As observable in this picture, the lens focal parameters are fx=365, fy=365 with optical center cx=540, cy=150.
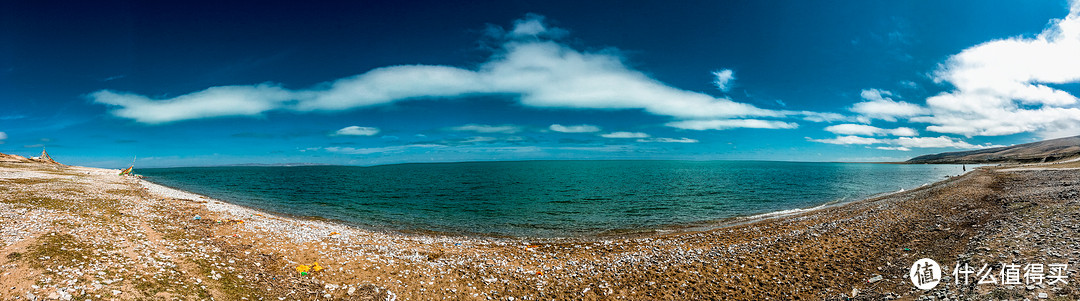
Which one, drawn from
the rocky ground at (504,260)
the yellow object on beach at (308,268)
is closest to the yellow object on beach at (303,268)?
the yellow object on beach at (308,268)

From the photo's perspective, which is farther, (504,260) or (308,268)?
(504,260)

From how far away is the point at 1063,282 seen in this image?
1051 centimetres

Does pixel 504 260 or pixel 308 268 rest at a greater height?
pixel 308 268

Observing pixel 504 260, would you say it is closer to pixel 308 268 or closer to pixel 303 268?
pixel 308 268

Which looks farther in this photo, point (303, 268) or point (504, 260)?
point (504, 260)

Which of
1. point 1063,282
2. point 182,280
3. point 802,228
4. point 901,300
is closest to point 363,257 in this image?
point 182,280

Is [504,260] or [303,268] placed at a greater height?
[303,268]

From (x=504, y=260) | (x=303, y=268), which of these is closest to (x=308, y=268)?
(x=303, y=268)

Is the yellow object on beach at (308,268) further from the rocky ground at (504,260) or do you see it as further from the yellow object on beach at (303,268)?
the rocky ground at (504,260)

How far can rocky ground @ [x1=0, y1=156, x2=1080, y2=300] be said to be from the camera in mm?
12211

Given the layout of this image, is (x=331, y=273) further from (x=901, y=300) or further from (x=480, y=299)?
(x=901, y=300)

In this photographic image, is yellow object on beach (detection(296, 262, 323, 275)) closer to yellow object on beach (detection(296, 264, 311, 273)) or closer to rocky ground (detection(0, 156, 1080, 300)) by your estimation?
yellow object on beach (detection(296, 264, 311, 273))

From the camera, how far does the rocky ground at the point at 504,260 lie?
1221cm

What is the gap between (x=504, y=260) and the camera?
59.4ft
